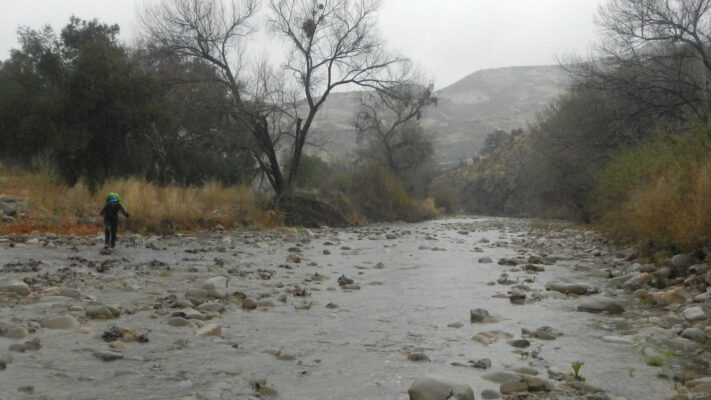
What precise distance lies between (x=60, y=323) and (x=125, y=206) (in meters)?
11.0

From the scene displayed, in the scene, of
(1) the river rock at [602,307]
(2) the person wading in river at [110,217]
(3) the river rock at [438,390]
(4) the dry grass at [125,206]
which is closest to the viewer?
(3) the river rock at [438,390]

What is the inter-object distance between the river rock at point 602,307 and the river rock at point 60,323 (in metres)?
5.03

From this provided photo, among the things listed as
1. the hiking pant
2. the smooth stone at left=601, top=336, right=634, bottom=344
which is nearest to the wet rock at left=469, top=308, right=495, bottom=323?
the smooth stone at left=601, top=336, right=634, bottom=344

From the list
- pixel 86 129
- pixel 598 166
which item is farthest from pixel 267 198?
pixel 598 166

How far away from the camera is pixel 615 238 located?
13.0m

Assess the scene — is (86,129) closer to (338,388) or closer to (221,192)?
(221,192)

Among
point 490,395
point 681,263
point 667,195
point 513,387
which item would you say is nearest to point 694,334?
point 513,387

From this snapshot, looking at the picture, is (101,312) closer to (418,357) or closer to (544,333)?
(418,357)

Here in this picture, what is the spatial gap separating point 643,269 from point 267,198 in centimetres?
1681

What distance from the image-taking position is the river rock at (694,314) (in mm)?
5234

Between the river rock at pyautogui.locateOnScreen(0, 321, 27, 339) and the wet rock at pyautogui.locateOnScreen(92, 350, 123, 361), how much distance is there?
0.84 metres

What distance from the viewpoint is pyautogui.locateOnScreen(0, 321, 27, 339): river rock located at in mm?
4383

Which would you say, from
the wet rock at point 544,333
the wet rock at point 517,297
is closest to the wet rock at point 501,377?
the wet rock at point 544,333

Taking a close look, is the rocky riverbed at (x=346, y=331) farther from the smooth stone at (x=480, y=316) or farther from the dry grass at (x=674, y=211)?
the dry grass at (x=674, y=211)
